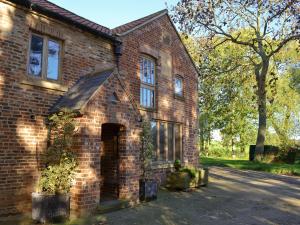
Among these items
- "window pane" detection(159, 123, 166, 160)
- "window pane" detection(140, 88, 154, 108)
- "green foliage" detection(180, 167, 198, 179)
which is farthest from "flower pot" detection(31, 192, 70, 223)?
"green foliage" detection(180, 167, 198, 179)

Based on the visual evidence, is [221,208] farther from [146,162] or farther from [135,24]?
[135,24]

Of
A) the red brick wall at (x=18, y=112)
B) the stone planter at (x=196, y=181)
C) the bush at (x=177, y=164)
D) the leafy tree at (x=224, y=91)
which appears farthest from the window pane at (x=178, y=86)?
the red brick wall at (x=18, y=112)

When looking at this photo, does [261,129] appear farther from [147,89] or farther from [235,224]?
[235,224]

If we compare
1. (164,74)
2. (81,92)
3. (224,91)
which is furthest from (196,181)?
(224,91)

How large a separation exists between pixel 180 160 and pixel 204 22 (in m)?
8.22

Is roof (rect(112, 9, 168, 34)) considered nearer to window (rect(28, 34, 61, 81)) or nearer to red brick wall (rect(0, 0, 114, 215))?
window (rect(28, 34, 61, 81))

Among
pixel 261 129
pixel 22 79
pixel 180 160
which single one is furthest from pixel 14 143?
pixel 261 129

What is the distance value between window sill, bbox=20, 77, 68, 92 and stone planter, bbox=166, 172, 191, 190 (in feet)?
19.1

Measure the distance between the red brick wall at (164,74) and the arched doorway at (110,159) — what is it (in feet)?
6.34

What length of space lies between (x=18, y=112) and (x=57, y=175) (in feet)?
6.49

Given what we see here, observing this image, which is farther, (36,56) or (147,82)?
(147,82)

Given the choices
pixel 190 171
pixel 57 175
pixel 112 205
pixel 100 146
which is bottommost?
pixel 112 205

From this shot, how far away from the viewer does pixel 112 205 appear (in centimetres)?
940

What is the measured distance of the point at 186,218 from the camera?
339 inches
